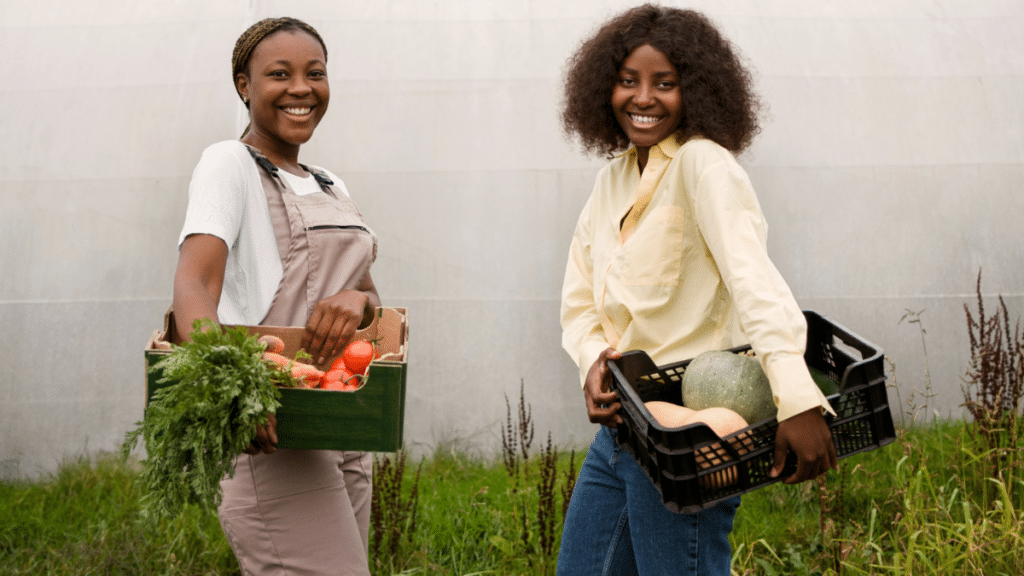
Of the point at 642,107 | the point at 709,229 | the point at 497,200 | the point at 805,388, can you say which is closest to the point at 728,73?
the point at 642,107

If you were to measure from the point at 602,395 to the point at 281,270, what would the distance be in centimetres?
82

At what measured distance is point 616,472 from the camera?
6.36ft

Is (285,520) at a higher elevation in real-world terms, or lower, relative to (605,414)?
lower

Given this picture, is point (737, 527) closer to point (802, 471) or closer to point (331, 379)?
point (802, 471)

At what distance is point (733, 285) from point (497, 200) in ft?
9.48

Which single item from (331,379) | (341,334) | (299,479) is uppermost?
(341,334)

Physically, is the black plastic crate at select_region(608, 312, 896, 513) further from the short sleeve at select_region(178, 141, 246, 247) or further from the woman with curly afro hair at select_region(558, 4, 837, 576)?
the short sleeve at select_region(178, 141, 246, 247)

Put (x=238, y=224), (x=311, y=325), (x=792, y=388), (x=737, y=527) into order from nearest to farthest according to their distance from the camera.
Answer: (x=792, y=388), (x=238, y=224), (x=311, y=325), (x=737, y=527)

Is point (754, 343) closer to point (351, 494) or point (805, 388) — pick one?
point (805, 388)

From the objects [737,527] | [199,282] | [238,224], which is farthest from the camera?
[737,527]

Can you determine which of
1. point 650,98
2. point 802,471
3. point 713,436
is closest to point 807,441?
point 802,471

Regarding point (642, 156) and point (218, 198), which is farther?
point (642, 156)

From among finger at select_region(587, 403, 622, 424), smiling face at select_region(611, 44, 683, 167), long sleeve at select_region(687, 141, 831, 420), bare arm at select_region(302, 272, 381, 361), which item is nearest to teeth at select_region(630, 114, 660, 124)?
smiling face at select_region(611, 44, 683, 167)

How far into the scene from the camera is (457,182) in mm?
4449
